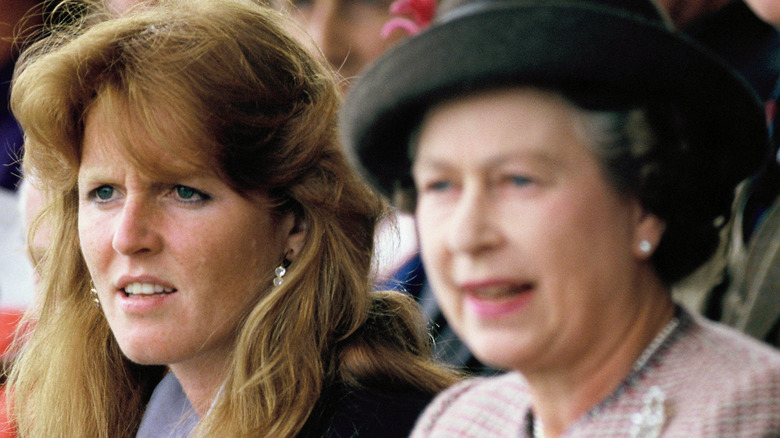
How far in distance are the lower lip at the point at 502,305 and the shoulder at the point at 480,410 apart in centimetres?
24

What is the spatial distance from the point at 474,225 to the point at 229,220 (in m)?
1.04

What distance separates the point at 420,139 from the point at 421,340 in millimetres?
1123

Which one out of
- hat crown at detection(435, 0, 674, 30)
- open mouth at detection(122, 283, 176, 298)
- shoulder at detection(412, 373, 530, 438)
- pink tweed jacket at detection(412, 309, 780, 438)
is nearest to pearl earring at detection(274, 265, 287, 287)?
open mouth at detection(122, 283, 176, 298)

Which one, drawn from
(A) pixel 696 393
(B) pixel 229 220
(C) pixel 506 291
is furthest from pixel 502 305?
(B) pixel 229 220

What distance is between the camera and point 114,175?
2.13m

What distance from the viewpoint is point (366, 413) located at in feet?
6.82

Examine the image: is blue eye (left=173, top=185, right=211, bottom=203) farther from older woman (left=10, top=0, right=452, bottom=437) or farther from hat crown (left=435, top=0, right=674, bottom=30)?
hat crown (left=435, top=0, right=674, bottom=30)

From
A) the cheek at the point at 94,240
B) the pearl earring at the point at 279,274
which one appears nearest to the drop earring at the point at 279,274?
the pearl earring at the point at 279,274

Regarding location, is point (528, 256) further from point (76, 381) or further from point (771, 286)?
point (76, 381)

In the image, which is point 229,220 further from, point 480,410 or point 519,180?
point 519,180

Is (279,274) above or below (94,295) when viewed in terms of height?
above

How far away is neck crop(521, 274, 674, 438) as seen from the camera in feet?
4.10

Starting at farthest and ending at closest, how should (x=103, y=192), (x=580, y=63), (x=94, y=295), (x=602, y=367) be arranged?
1. (x=94, y=295)
2. (x=103, y=192)
3. (x=602, y=367)
4. (x=580, y=63)

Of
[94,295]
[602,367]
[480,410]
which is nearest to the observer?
[602,367]
